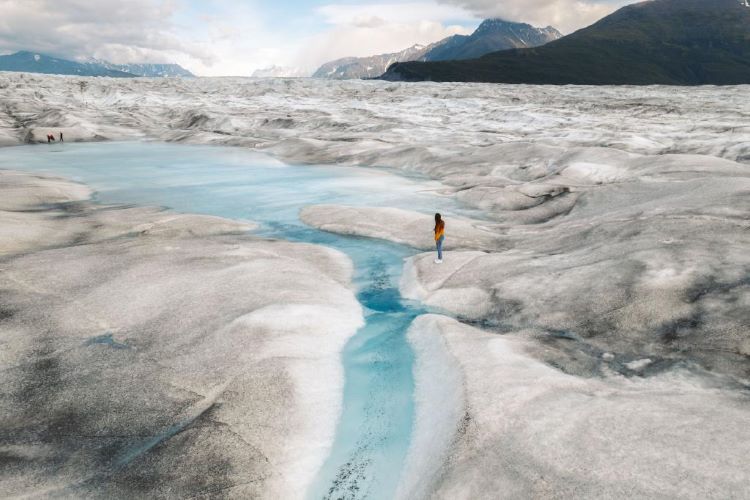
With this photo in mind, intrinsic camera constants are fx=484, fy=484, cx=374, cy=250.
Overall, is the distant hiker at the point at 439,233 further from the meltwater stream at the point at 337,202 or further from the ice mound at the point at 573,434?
the ice mound at the point at 573,434

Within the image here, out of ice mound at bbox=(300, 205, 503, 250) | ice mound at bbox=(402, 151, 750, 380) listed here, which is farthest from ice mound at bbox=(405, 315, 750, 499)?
ice mound at bbox=(300, 205, 503, 250)

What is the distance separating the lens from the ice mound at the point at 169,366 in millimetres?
7730

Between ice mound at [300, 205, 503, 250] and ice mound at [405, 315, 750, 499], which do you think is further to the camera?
ice mound at [300, 205, 503, 250]

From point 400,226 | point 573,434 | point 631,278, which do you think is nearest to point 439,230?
point 400,226

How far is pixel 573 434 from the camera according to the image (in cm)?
756

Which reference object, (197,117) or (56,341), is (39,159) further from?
(56,341)

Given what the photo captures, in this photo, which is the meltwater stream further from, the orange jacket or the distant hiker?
the orange jacket

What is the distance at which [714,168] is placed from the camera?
22.5 metres

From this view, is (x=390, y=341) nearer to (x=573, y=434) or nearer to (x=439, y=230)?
(x=439, y=230)

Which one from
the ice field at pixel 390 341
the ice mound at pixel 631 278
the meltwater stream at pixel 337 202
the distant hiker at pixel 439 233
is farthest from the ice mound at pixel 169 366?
the ice mound at pixel 631 278

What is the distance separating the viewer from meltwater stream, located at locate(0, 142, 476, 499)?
855cm

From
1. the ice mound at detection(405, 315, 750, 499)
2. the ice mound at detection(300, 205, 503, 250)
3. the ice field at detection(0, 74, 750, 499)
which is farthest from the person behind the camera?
the ice mound at detection(300, 205, 503, 250)

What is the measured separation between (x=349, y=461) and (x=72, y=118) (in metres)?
70.4

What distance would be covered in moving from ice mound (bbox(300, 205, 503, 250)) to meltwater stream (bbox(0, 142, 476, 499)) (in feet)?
1.86
